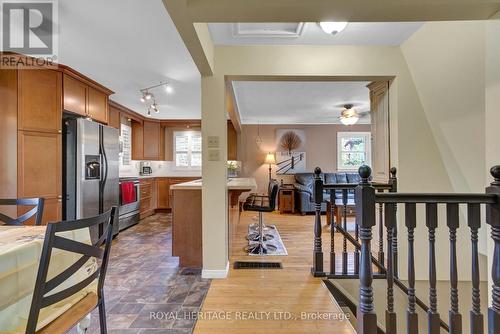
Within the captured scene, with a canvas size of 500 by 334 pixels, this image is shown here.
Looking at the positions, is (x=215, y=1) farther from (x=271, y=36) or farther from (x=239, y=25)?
(x=271, y=36)

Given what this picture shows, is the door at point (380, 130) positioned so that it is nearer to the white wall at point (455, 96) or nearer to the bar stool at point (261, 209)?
the white wall at point (455, 96)

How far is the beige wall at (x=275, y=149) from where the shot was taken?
725cm

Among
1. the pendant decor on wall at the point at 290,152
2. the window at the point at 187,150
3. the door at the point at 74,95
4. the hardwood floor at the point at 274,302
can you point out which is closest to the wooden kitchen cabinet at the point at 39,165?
the door at the point at 74,95

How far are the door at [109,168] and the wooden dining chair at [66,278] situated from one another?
2.74 meters

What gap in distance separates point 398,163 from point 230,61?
212cm

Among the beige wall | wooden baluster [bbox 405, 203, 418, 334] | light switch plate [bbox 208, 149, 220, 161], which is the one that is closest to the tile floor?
light switch plate [bbox 208, 149, 220, 161]

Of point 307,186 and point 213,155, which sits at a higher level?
point 213,155

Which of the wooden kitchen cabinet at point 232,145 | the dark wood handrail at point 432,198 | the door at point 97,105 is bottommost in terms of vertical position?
the dark wood handrail at point 432,198

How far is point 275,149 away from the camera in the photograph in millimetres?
7242

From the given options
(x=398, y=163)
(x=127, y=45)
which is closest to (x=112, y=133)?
(x=127, y=45)

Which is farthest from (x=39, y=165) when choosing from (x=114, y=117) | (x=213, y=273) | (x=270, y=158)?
(x=270, y=158)

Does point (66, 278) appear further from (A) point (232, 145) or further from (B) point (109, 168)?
(A) point (232, 145)

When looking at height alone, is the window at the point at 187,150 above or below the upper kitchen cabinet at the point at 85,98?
below

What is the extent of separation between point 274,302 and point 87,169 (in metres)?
3.00
